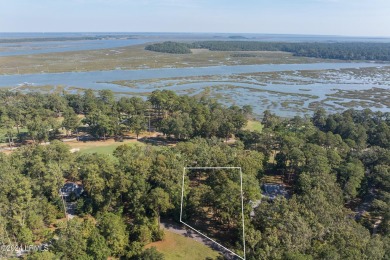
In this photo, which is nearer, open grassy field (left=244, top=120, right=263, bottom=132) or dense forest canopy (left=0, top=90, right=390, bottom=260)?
dense forest canopy (left=0, top=90, right=390, bottom=260)

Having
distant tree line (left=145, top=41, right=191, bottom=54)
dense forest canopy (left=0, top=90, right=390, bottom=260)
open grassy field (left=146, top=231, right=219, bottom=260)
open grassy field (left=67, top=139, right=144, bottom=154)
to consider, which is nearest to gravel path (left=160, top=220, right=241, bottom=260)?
open grassy field (left=146, top=231, right=219, bottom=260)

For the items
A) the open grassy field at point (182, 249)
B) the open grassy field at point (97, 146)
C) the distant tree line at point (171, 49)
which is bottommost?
the open grassy field at point (182, 249)

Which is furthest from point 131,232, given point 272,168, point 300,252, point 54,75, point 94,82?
point 54,75

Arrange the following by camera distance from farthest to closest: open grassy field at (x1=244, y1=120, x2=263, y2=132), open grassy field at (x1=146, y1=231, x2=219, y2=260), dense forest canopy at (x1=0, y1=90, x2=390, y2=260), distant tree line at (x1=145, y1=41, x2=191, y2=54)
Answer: distant tree line at (x1=145, y1=41, x2=191, y2=54) < open grassy field at (x1=244, y1=120, x2=263, y2=132) < open grassy field at (x1=146, y1=231, x2=219, y2=260) < dense forest canopy at (x1=0, y1=90, x2=390, y2=260)

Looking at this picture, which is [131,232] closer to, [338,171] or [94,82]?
[338,171]

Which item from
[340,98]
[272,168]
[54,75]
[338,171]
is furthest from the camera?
[54,75]

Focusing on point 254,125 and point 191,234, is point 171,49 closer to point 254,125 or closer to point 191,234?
point 254,125

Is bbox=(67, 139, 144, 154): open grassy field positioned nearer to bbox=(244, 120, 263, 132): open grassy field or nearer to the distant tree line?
bbox=(244, 120, 263, 132): open grassy field

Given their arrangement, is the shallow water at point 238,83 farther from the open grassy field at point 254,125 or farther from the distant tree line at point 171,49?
the distant tree line at point 171,49

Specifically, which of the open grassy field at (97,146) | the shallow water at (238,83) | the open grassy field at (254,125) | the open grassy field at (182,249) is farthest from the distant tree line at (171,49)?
the open grassy field at (182,249)
